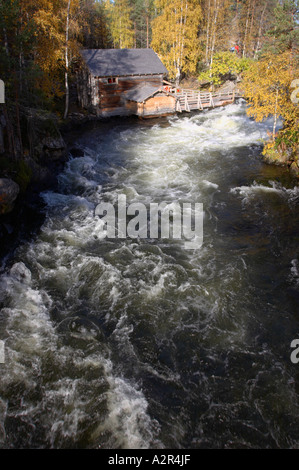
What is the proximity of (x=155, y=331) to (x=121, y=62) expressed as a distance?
31.3m

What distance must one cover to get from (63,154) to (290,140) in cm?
1367

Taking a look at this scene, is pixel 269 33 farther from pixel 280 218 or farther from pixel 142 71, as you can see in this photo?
pixel 280 218

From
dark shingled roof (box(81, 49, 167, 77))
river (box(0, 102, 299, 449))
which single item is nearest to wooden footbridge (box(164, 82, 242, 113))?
dark shingled roof (box(81, 49, 167, 77))

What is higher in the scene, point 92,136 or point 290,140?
point 290,140

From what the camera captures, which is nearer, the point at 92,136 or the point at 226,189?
the point at 226,189

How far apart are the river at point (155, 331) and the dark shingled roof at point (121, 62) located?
19.9 m

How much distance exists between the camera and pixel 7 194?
37.3 feet

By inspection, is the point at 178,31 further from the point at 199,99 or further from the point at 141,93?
the point at 141,93

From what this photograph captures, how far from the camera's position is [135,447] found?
5.77m

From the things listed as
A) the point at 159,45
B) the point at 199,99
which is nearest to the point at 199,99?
the point at 199,99

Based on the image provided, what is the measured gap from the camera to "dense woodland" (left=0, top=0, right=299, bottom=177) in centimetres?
1348

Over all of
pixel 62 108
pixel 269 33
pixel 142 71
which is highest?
pixel 269 33

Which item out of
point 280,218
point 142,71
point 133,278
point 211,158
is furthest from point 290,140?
point 142,71

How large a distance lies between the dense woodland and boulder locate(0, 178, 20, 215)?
253cm
